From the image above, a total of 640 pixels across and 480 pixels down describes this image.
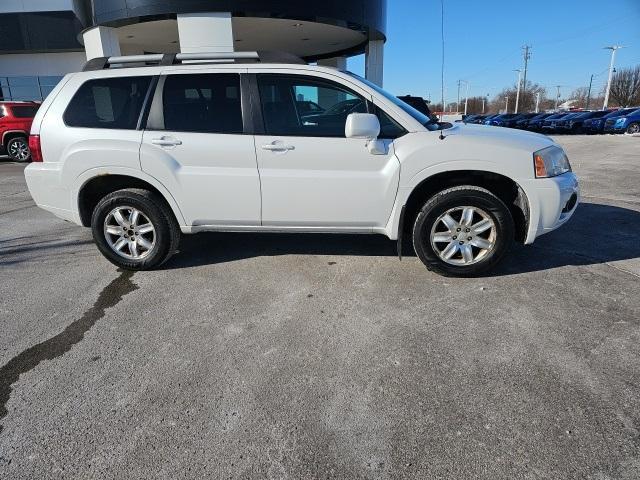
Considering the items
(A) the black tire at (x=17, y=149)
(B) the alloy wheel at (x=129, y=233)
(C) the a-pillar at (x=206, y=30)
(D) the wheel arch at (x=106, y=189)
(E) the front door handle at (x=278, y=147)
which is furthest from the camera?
(A) the black tire at (x=17, y=149)

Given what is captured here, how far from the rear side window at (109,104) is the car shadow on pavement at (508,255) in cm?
151

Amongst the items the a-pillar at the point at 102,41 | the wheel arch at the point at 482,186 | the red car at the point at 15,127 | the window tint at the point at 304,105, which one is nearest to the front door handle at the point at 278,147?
the window tint at the point at 304,105

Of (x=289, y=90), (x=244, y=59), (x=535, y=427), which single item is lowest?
(x=535, y=427)

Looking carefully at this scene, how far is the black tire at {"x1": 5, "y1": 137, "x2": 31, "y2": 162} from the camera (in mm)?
13617

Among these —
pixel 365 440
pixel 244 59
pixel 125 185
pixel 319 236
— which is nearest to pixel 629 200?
pixel 319 236

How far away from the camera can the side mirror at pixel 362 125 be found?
3488 mm

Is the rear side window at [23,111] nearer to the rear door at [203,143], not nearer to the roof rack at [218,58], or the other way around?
the roof rack at [218,58]

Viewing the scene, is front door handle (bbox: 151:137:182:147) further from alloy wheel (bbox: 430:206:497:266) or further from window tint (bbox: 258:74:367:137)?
alloy wheel (bbox: 430:206:497:266)

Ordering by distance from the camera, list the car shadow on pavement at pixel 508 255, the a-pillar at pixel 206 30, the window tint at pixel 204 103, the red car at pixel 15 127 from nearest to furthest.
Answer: the window tint at pixel 204 103, the car shadow on pavement at pixel 508 255, the a-pillar at pixel 206 30, the red car at pixel 15 127

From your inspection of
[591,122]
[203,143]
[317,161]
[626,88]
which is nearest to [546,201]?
[317,161]

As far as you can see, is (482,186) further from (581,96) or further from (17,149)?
(581,96)

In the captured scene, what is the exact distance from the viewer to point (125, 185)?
4223mm

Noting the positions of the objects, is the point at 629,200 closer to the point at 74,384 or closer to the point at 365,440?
the point at 365,440

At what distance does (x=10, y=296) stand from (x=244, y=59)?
10.1 ft
